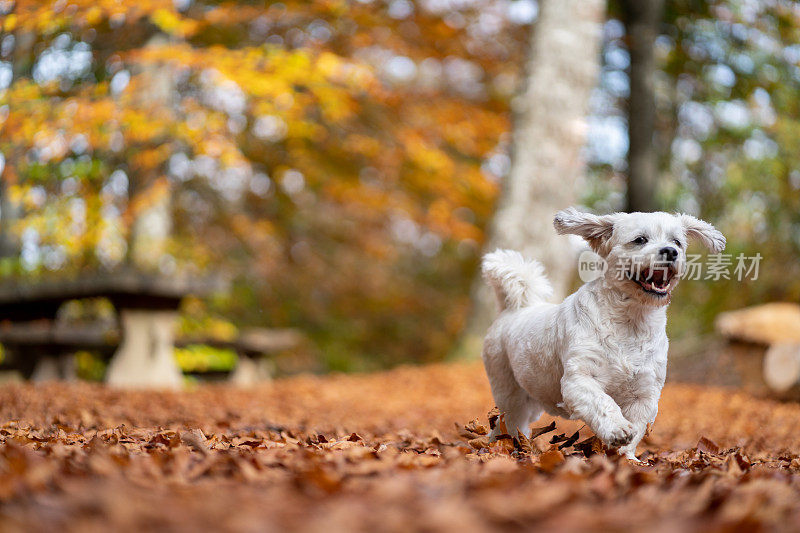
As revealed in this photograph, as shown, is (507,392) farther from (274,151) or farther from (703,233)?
(274,151)

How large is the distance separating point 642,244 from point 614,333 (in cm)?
43

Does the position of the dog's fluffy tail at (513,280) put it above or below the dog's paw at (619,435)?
above

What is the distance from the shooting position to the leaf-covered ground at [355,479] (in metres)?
1.90

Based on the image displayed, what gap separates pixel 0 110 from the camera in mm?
8562

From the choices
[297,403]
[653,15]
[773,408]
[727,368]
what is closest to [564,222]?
[297,403]

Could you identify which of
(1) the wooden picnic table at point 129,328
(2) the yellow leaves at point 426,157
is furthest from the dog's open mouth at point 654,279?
(2) the yellow leaves at point 426,157

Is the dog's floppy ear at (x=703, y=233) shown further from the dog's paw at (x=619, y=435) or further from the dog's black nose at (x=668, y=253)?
the dog's paw at (x=619, y=435)

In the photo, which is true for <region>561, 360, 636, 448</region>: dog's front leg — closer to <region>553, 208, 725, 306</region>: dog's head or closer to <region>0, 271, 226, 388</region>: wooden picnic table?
<region>553, 208, 725, 306</region>: dog's head

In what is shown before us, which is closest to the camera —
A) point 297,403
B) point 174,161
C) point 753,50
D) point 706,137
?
point 297,403

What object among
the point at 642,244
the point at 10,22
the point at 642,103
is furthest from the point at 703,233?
the point at 642,103

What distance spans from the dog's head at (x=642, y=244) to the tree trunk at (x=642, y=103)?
928 centimetres

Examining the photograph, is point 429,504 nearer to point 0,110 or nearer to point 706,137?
point 0,110

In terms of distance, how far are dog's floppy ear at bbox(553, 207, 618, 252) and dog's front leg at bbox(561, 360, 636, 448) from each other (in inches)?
26.1

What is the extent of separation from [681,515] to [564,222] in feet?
→ 5.85
